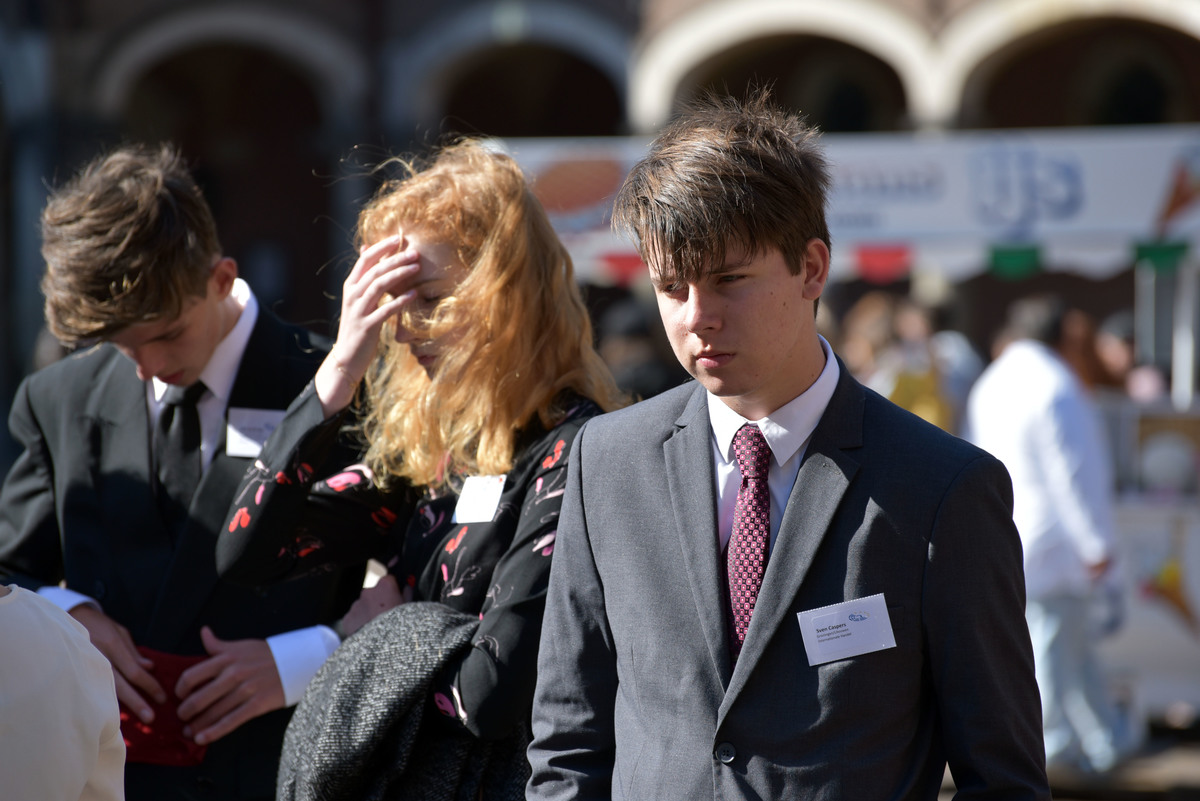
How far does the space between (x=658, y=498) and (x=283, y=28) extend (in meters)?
16.2

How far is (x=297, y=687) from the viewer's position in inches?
92.4

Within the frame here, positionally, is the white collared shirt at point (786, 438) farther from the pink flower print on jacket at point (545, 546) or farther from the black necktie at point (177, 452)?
the black necktie at point (177, 452)

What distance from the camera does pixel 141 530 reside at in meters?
2.51

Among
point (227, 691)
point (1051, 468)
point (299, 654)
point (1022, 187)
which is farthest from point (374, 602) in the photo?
point (1022, 187)

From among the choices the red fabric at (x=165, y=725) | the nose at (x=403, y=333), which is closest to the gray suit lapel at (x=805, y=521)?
the nose at (x=403, y=333)

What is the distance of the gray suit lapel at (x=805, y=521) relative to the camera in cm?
164

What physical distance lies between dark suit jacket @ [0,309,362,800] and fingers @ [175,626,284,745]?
11 cm

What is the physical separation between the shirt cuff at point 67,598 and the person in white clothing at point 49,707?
0.76m

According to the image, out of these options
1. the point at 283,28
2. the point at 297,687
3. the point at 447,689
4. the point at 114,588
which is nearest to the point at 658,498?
the point at 447,689

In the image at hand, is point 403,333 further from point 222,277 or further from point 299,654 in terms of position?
point 299,654

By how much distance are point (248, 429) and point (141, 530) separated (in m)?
0.29

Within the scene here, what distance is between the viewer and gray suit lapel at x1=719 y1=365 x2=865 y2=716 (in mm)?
1636

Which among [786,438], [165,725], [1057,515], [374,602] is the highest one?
[786,438]

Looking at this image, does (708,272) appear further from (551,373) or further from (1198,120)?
(1198,120)
